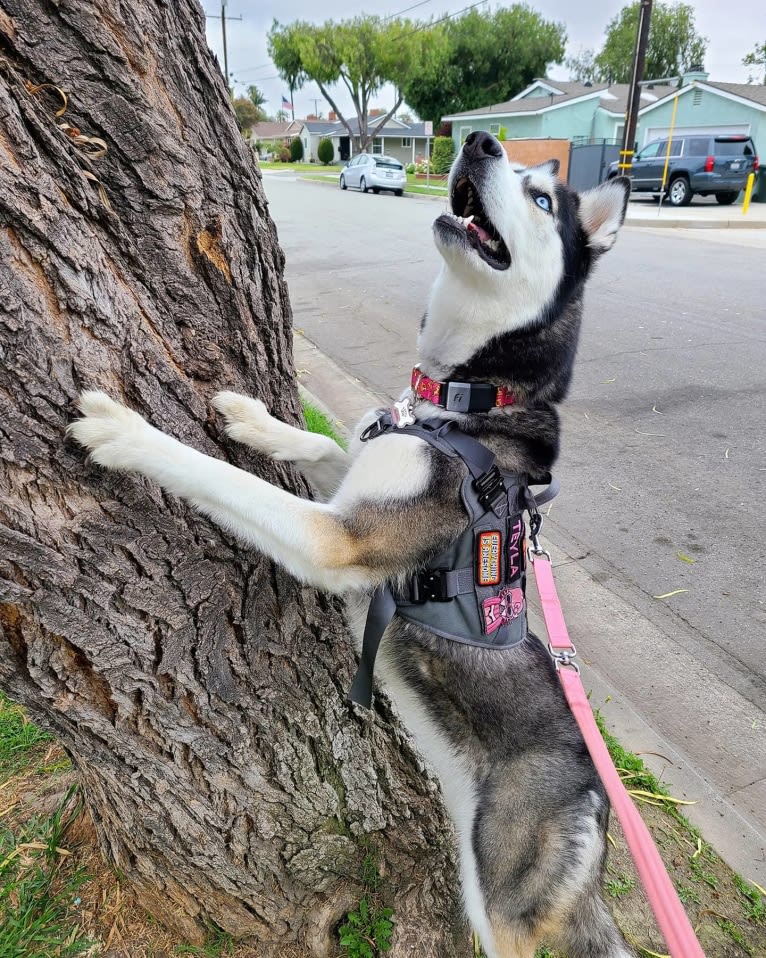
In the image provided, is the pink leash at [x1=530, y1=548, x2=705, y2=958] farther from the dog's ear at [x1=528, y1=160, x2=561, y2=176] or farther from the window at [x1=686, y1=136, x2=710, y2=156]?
the window at [x1=686, y1=136, x2=710, y2=156]

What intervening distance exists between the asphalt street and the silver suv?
1132 cm

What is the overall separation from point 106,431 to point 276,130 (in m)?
112

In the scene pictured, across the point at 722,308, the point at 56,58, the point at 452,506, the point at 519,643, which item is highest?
the point at 56,58

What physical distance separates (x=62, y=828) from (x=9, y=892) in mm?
227

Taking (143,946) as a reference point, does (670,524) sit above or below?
below

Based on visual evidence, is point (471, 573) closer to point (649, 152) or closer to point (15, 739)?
point (15, 739)

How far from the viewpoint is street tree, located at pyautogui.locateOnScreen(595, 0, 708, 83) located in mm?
61969

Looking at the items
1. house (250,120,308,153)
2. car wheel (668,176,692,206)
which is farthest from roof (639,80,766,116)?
house (250,120,308,153)

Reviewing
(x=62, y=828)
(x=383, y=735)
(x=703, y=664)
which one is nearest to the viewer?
(x=383, y=735)

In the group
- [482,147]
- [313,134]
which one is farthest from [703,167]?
[313,134]

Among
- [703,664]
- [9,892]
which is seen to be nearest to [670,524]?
[703,664]

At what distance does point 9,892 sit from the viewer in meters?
2.22

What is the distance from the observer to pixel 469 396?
214 cm

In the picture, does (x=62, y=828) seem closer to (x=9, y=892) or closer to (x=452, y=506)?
(x=9, y=892)
